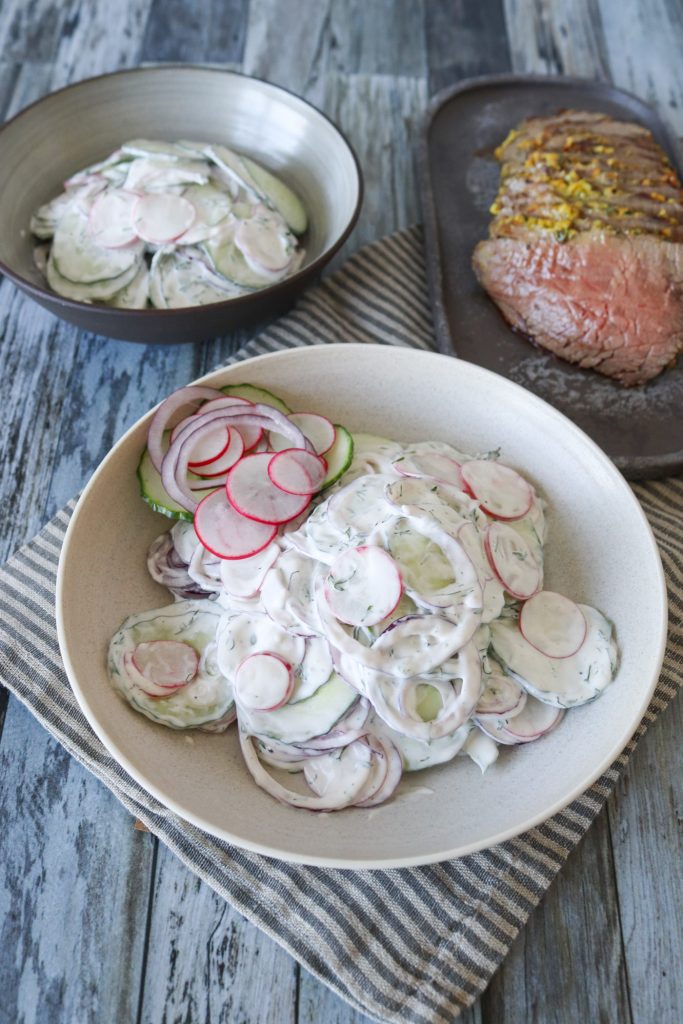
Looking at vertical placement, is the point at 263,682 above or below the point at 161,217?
below

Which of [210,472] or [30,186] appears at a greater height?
[30,186]

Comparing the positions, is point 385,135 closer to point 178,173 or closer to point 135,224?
point 178,173

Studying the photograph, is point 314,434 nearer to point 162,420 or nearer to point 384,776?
point 162,420

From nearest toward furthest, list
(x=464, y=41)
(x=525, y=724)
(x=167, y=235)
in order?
1. (x=525, y=724)
2. (x=167, y=235)
3. (x=464, y=41)

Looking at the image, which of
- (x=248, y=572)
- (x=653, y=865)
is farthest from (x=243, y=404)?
(x=653, y=865)

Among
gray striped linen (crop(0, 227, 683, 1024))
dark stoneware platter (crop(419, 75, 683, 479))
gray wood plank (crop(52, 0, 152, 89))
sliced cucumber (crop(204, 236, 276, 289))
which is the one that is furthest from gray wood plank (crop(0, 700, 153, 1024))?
gray wood plank (crop(52, 0, 152, 89))

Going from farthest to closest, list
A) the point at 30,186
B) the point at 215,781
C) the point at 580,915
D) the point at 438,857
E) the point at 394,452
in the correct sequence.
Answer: the point at 30,186 < the point at 394,452 < the point at 580,915 < the point at 215,781 < the point at 438,857

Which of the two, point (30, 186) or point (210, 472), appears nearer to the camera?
point (210, 472)

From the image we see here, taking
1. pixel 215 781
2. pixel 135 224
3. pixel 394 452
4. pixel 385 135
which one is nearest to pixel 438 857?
pixel 215 781
